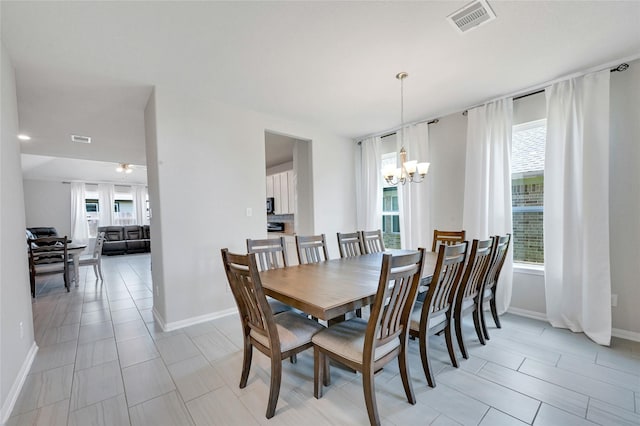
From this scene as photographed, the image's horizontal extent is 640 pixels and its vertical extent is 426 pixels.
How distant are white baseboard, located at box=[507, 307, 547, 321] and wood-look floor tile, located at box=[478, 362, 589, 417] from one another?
4.52 feet

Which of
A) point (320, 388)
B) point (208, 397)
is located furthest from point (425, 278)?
point (208, 397)

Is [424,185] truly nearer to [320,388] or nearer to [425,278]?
[425,278]

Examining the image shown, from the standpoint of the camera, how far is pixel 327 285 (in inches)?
71.1

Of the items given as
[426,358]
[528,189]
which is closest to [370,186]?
[528,189]

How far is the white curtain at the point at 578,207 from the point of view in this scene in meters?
2.44

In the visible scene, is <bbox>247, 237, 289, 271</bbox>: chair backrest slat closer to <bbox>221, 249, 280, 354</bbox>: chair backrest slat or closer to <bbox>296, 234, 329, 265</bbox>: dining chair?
<bbox>296, 234, 329, 265</bbox>: dining chair

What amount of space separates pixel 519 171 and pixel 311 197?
111 inches

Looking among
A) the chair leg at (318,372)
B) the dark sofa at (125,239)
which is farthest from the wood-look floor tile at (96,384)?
the dark sofa at (125,239)

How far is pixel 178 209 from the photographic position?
9.39 ft

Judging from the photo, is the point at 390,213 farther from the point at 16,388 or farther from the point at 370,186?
the point at 16,388

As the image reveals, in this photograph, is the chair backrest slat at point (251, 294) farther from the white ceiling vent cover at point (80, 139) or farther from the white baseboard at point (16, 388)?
the white ceiling vent cover at point (80, 139)

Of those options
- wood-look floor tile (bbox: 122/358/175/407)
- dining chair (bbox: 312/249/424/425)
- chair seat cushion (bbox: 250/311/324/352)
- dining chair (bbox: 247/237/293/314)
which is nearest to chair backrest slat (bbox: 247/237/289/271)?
dining chair (bbox: 247/237/293/314)

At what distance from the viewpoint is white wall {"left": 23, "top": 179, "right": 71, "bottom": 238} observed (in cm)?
786

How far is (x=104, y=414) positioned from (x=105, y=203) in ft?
32.0
